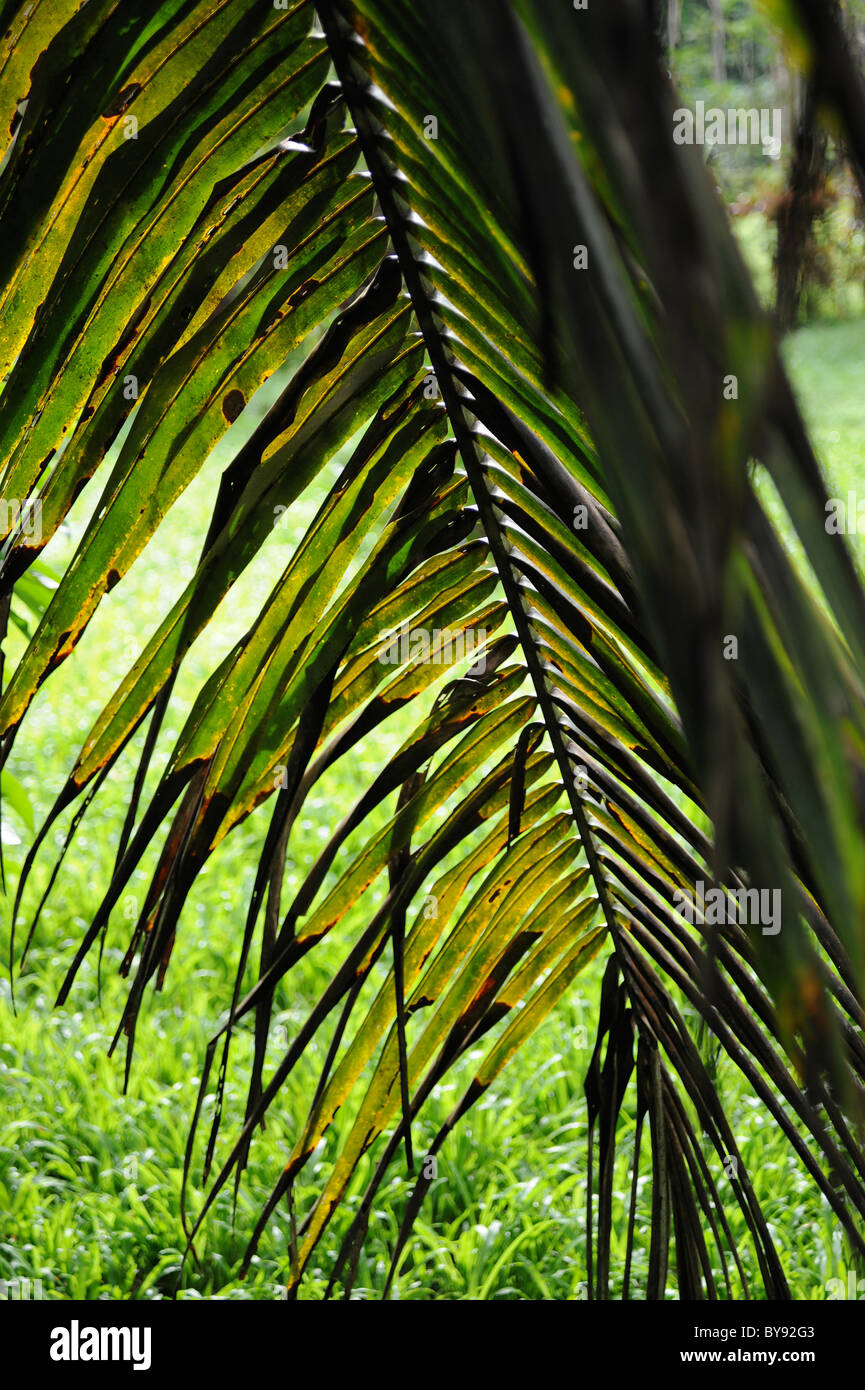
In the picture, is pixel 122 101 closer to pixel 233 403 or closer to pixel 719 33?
pixel 233 403

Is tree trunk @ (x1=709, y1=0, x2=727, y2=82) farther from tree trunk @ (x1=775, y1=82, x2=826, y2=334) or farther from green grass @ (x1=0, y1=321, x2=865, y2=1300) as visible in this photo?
green grass @ (x1=0, y1=321, x2=865, y2=1300)

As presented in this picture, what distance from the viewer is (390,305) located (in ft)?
1.71

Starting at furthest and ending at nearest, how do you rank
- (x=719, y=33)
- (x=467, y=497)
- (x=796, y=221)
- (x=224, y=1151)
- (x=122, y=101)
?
(x=224, y=1151) → (x=719, y=33) → (x=467, y=497) → (x=122, y=101) → (x=796, y=221)

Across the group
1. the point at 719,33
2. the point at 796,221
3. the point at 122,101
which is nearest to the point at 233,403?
the point at 122,101

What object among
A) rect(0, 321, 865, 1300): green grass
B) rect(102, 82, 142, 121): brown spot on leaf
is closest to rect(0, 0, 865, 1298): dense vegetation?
rect(102, 82, 142, 121): brown spot on leaf

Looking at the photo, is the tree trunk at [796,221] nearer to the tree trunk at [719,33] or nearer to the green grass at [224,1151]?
the tree trunk at [719,33]

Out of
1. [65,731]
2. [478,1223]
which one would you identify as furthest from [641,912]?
[65,731]

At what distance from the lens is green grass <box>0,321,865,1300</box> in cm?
196

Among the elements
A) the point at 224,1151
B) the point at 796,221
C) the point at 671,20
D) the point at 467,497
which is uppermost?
the point at 671,20

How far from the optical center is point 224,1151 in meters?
2.13

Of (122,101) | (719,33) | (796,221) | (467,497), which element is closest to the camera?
(796,221)

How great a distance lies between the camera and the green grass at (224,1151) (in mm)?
1958

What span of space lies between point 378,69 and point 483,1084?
657 mm
